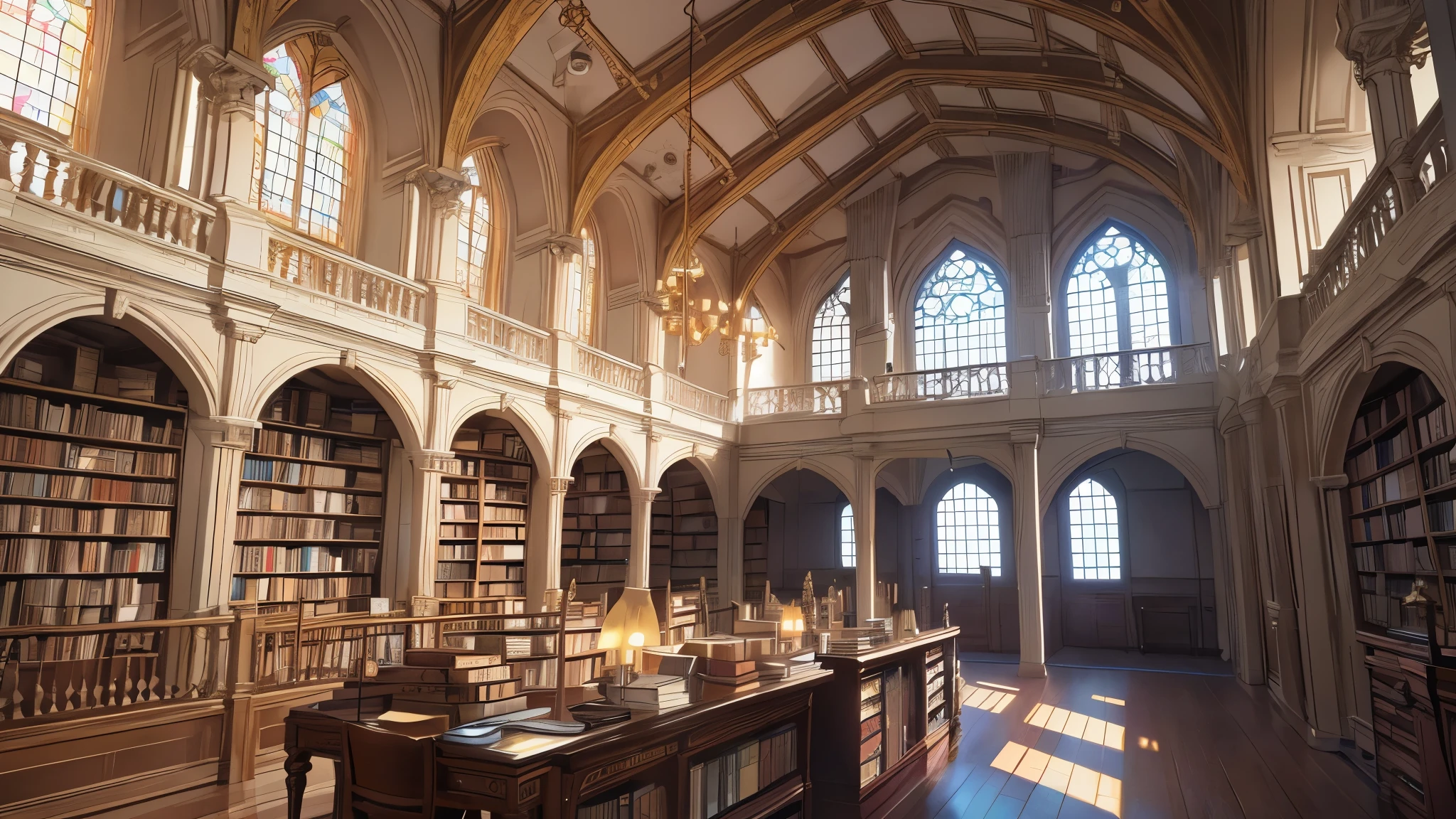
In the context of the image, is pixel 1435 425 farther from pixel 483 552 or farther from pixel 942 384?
pixel 483 552

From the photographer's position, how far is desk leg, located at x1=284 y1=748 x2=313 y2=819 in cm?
330

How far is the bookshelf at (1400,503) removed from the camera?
5.00 m

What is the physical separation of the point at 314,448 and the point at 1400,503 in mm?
9049

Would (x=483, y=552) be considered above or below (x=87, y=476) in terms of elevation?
below

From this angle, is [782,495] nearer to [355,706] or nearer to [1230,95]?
[1230,95]

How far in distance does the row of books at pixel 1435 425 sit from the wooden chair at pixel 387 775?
5.57 m

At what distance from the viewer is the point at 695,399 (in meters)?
13.5

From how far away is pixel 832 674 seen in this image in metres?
4.54

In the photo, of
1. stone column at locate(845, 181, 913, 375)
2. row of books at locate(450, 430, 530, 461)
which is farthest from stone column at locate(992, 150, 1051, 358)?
row of books at locate(450, 430, 530, 461)

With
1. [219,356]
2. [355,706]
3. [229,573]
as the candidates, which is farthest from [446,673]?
[219,356]

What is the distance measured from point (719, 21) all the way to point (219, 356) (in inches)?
271

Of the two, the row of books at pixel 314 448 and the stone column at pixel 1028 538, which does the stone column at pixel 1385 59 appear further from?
the row of books at pixel 314 448

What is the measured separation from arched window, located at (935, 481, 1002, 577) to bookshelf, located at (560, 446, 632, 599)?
5.89 m

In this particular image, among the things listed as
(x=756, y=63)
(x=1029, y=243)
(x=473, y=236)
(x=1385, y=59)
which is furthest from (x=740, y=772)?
(x=1029, y=243)
